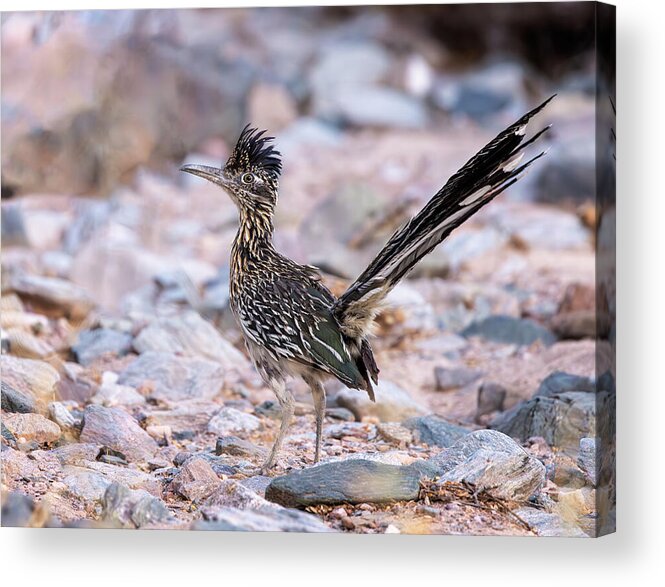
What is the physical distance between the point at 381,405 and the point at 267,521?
1407 millimetres

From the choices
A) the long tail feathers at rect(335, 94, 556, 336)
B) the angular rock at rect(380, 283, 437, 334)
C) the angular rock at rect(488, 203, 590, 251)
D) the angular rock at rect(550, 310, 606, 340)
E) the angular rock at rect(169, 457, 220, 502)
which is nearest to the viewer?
the long tail feathers at rect(335, 94, 556, 336)

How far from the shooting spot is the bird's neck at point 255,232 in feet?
15.8

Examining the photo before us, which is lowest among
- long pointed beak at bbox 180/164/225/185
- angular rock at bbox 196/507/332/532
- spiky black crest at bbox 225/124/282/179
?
angular rock at bbox 196/507/332/532

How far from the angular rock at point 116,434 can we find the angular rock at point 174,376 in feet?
1.95

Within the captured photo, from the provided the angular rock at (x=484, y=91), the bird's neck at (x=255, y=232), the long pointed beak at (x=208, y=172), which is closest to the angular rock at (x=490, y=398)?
the bird's neck at (x=255, y=232)

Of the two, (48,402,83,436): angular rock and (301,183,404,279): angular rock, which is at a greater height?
(301,183,404,279): angular rock

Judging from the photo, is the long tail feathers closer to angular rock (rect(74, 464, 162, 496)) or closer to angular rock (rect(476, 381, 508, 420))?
angular rock (rect(74, 464, 162, 496))

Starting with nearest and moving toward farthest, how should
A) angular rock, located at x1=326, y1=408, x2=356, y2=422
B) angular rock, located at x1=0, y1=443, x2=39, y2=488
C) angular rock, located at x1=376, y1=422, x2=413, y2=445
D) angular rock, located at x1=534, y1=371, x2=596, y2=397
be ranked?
angular rock, located at x1=0, y1=443, x2=39, y2=488
angular rock, located at x1=376, y1=422, x2=413, y2=445
angular rock, located at x1=534, y1=371, x2=596, y2=397
angular rock, located at x1=326, y1=408, x2=356, y2=422

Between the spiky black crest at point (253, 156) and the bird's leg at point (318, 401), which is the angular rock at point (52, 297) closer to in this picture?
the spiky black crest at point (253, 156)

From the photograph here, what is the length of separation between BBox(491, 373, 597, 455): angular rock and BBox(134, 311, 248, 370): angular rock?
67.4 inches

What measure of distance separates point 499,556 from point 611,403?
80cm

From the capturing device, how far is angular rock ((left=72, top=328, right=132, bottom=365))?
6371mm

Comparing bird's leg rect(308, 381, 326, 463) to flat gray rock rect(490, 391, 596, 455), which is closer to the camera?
bird's leg rect(308, 381, 326, 463)

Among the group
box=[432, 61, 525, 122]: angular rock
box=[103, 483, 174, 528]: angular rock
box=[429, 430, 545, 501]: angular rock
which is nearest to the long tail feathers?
box=[429, 430, 545, 501]: angular rock
